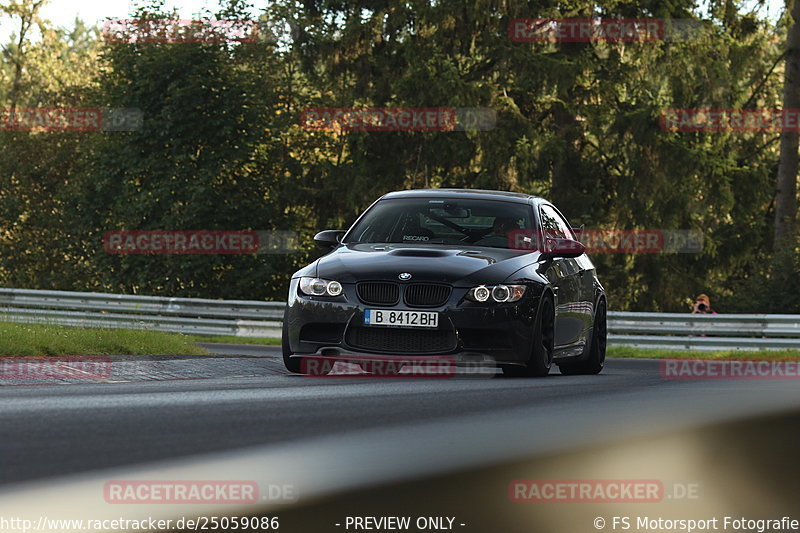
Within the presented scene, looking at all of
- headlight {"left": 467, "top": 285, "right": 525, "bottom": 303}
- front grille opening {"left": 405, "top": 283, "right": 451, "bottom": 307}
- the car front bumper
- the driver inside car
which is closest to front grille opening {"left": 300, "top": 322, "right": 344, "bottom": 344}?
the car front bumper

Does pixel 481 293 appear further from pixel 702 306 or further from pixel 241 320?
pixel 241 320

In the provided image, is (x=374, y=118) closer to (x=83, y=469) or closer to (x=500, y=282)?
(x=500, y=282)

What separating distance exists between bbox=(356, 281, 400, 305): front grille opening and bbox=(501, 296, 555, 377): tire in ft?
3.79

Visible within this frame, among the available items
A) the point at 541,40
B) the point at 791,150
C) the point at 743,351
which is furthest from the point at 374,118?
the point at 743,351

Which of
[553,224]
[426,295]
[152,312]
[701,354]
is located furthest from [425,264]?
[152,312]

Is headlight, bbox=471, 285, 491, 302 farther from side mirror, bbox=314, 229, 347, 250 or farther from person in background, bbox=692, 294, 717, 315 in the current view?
person in background, bbox=692, 294, 717, 315

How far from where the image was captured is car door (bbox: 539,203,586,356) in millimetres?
11695

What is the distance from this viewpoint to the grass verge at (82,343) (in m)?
12.6

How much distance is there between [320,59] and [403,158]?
3537 millimetres

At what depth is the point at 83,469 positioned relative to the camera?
471 cm

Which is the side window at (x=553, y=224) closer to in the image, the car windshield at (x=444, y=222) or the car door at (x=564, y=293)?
the car door at (x=564, y=293)

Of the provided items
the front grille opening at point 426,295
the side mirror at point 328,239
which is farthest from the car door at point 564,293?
the side mirror at point 328,239

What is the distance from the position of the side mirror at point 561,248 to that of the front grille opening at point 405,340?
1651mm

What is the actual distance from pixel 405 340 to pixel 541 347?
3.95 feet
